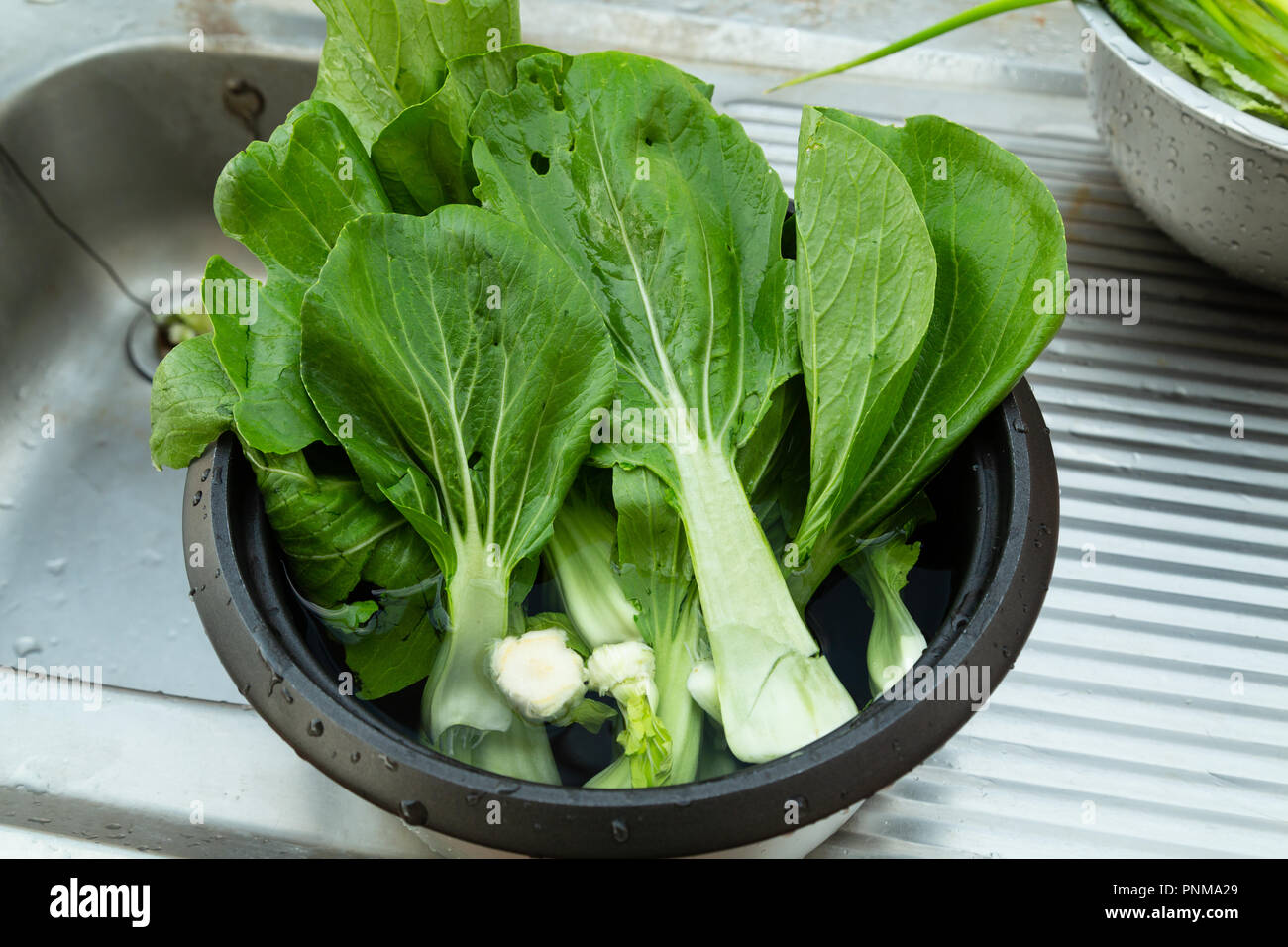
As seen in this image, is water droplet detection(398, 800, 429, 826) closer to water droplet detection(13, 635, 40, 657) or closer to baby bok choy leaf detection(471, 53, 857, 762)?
baby bok choy leaf detection(471, 53, 857, 762)

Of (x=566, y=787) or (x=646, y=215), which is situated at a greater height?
(x=646, y=215)

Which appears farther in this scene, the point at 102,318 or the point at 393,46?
the point at 102,318

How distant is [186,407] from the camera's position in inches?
21.0

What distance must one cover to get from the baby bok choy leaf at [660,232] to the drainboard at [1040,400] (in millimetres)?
284

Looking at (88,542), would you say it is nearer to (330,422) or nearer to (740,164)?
(330,422)

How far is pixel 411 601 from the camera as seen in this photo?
1.94ft

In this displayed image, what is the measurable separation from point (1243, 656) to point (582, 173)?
57cm

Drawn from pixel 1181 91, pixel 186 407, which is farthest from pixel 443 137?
pixel 1181 91

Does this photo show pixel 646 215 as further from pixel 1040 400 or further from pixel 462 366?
Result: pixel 1040 400

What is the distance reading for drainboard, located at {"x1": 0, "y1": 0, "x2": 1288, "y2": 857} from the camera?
65 centimetres

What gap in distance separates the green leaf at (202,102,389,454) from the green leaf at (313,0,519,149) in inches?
2.0

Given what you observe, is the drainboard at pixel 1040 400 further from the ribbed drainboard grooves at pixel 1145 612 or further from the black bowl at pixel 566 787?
the black bowl at pixel 566 787

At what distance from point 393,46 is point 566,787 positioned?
444 mm
